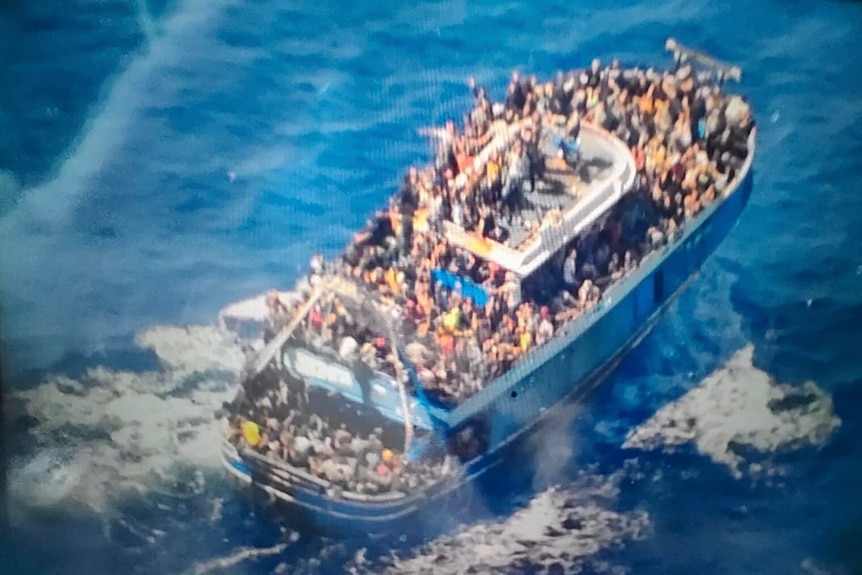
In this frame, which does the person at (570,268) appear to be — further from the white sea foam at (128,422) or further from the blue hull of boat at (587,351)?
the white sea foam at (128,422)

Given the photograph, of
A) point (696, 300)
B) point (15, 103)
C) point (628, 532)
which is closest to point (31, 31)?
point (15, 103)

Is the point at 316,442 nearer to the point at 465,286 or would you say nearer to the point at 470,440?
the point at 470,440

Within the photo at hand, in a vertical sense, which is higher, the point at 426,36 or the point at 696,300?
the point at 426,36

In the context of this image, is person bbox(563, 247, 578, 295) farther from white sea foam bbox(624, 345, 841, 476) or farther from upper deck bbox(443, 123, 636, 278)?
white sea foam bbox(624, 345, 841, 476)

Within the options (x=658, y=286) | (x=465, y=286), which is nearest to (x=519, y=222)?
(x=465, y=286)

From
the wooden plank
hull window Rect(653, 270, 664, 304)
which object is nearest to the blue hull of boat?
hull window Rect(653, 270, 664, 304)

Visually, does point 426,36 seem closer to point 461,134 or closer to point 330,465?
point 461,134

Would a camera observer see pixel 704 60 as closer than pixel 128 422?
Yes
